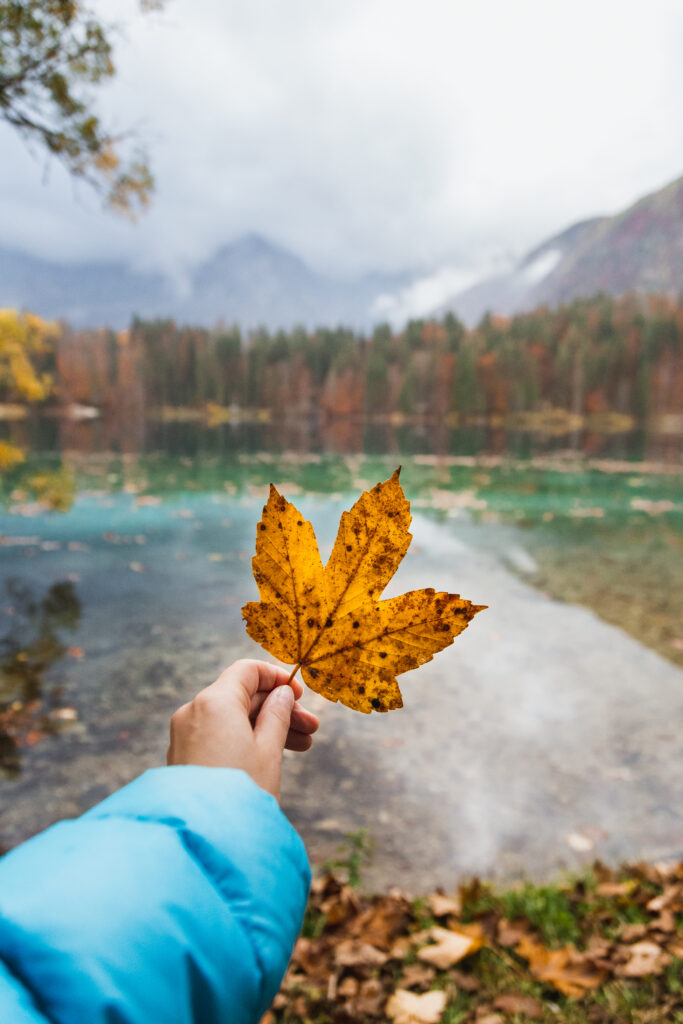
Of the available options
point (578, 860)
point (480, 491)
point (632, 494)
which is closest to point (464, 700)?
point (578, 860)

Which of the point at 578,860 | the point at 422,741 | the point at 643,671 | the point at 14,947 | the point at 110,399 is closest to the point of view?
the point at 14,947

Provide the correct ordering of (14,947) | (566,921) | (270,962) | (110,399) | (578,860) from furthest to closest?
(110,399) < (578,860) < (566,921) < (270,962) < (14,947)

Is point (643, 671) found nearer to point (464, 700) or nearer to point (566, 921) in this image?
point (464, 700)

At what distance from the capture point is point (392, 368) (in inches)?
2014

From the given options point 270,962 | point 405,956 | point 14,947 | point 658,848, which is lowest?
point 658,848

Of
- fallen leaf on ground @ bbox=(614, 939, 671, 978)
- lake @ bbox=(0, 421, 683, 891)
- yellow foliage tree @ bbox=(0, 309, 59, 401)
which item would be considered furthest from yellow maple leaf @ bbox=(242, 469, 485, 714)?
yellow foliage tree @ bbox=(0, 309, 59, 401)

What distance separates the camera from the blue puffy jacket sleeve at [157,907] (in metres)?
0.53

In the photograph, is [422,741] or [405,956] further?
[422,741]

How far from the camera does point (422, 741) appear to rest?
393 cm

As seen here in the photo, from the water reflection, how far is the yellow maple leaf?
3.78m

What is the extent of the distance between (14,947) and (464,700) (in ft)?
14.0

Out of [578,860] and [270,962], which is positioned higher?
[270,962]

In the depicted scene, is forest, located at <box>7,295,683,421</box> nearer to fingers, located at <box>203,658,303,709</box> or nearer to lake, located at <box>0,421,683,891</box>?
lake, located at <box>0,421,683,891</box>

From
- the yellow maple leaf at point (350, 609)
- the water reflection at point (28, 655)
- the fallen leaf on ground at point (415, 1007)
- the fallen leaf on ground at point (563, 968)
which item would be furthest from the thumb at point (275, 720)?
the water reflection at point (28, 655)
